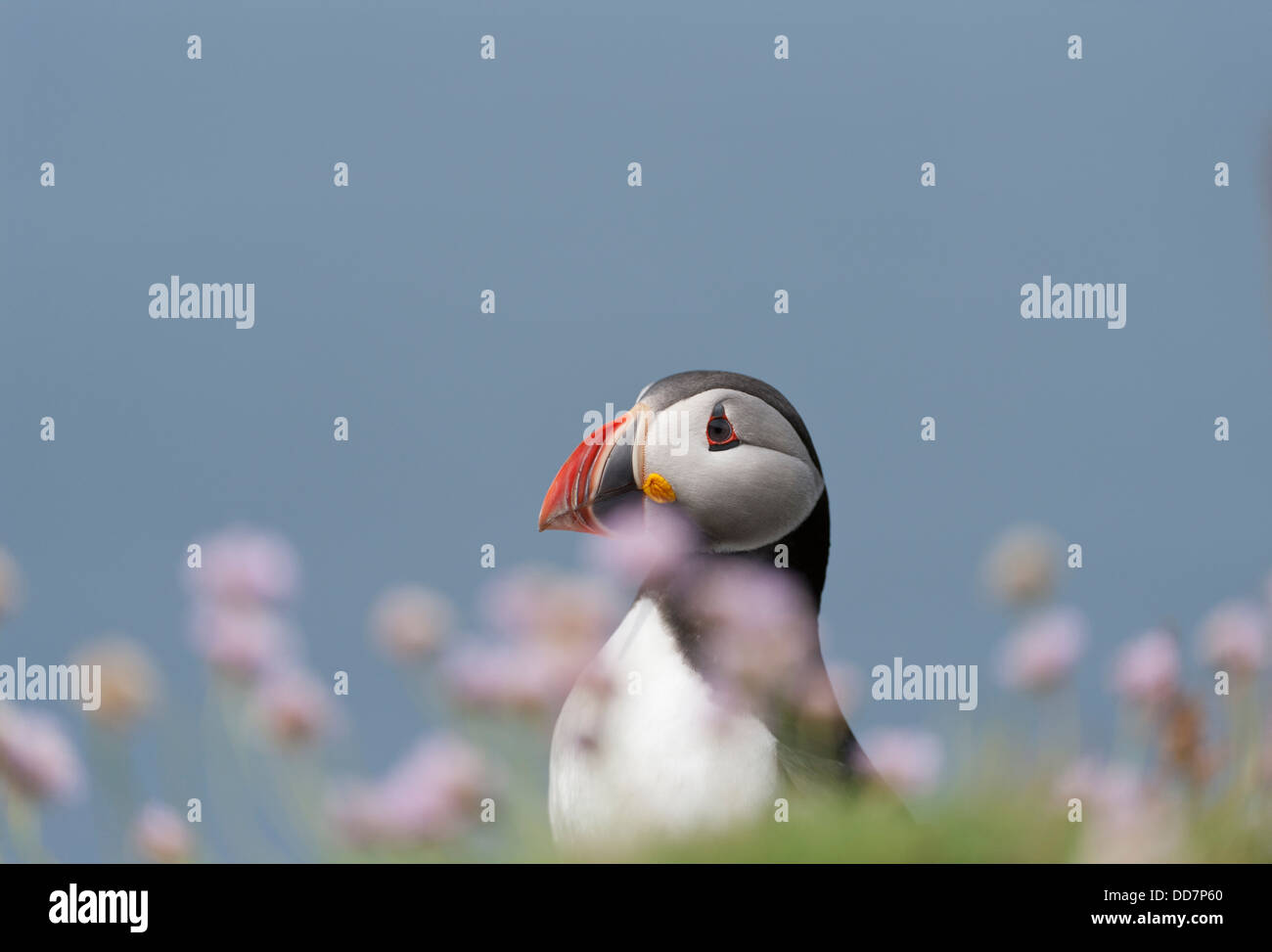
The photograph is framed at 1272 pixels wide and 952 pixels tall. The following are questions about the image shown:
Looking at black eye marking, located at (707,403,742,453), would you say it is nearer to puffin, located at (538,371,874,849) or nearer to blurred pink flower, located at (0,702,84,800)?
puffin, located at (538,371,874,849)

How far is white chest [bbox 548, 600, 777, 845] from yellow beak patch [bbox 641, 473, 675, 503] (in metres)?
0.42

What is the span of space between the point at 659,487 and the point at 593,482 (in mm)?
202

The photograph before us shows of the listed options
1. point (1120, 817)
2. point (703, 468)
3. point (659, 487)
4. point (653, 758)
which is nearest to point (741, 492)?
point (703, 468)

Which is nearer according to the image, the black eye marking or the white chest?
the white chest

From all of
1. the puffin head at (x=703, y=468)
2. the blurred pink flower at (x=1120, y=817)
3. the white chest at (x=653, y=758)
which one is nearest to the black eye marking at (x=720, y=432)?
the puffin head at (x=703, y=468)

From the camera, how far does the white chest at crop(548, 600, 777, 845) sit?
3836mm

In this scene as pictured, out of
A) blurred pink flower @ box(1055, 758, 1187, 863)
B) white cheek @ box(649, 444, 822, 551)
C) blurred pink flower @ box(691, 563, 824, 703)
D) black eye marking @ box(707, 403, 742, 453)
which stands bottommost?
blurred pink flower @ box(1055, 758, 1187, 863)

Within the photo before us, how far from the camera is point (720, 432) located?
420cm

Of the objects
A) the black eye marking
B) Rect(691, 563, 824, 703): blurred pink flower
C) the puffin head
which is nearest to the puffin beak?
the puffin head

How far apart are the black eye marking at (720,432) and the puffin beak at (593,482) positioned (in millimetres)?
232

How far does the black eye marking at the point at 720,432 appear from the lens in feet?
13.7

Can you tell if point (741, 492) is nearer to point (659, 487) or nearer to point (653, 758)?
point (659, 487)
